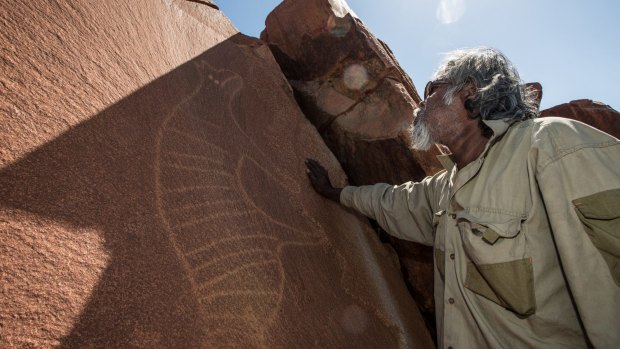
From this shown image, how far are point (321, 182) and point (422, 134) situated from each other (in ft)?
2.48

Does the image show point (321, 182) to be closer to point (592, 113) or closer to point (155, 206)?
point (155, 206)

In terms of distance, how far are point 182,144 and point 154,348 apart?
2.86ft

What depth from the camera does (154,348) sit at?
1.03 m

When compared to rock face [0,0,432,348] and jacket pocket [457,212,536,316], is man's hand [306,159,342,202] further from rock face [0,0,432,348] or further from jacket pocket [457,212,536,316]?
jacket pocket [457,212,536,316]

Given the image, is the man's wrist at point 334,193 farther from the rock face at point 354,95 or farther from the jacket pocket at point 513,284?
the jacket pocket at point 513,284

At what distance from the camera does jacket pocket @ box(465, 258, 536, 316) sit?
1333 mm

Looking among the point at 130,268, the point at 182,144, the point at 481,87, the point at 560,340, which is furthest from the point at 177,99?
the point at 560,340

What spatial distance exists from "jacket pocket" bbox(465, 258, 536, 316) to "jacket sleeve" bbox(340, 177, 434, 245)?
63 cm

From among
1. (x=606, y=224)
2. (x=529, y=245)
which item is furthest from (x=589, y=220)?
(x=529, y=245)

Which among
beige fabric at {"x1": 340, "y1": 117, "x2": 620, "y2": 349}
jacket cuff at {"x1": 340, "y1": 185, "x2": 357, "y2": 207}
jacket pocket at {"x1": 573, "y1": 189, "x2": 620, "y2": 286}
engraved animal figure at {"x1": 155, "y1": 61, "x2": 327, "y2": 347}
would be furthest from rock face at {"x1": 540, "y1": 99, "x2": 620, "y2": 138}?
engraved animal figure at {"x1": 155, "y1": 61, "x2": 327, "y2": 347}

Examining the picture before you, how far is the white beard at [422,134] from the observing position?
1.98 m

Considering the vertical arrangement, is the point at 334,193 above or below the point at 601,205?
above

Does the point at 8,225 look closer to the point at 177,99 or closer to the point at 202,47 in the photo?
the point at 177,99

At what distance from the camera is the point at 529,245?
1.37 meters
